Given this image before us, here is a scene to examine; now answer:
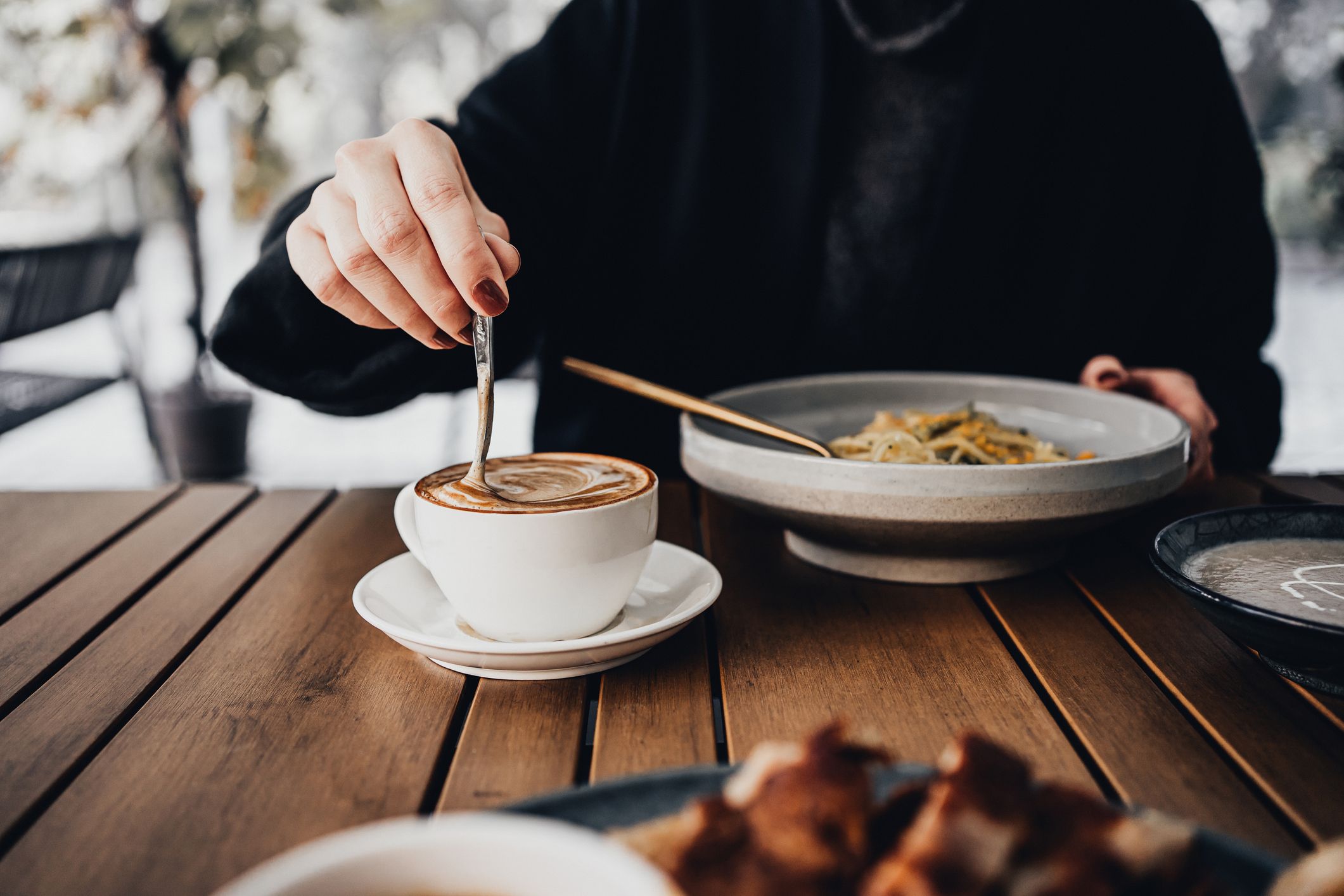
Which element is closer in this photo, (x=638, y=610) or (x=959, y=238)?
(x=638, y=610)

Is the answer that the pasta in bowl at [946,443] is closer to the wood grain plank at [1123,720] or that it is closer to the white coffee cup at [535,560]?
the wood grain plank at [1123,720]

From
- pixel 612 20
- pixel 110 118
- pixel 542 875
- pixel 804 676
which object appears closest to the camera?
pixel 542 875

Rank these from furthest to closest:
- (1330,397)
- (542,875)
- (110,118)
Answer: (1330,397)
(110,118)
(542,875)

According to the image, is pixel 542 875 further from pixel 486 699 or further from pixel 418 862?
pixel 486 699

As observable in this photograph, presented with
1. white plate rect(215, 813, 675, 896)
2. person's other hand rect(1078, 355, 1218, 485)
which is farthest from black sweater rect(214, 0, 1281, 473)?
white plate rect(215, 813, 675, 896)

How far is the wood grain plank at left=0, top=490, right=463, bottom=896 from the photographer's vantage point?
0.55 metres

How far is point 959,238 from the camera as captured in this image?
66.5 inches

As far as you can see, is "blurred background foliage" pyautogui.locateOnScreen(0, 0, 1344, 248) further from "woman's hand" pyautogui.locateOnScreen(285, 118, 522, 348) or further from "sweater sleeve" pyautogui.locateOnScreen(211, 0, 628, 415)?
"woman's hand" pyautogui.locateOnScreen(285, 118, 522, 348)

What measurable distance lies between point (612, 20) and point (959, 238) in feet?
2.35

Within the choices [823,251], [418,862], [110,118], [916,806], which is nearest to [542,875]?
[418,862]

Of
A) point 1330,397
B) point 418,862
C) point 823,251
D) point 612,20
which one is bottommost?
point 1330,397

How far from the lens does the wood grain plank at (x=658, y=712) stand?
0.66 metres

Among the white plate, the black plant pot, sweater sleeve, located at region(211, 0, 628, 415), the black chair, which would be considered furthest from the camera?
the black plant pot

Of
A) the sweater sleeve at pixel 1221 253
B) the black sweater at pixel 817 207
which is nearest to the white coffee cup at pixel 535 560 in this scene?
the black sweater at pixel 817 207
